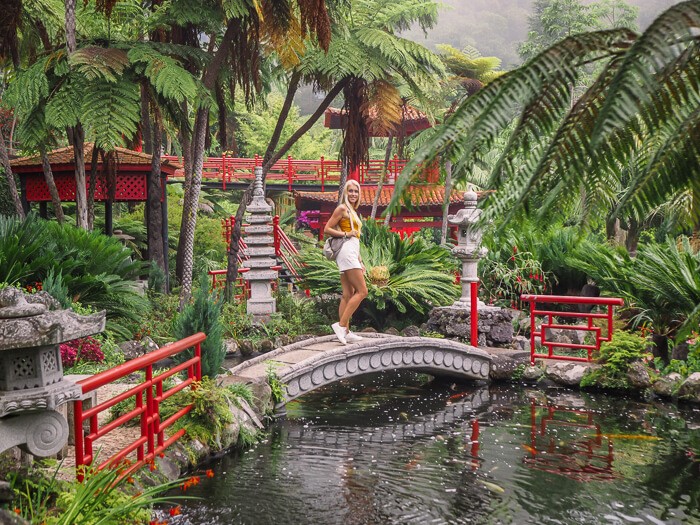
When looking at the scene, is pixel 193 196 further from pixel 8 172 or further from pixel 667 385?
pixel 667 385

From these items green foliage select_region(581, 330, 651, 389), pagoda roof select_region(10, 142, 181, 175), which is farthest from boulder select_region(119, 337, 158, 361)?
green foliage select_region(581, 330, 651, 389)

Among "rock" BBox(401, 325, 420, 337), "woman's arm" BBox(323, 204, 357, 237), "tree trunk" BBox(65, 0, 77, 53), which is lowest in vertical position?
"rock" BBox(401, 325, 420, 337)

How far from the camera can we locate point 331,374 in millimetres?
9562

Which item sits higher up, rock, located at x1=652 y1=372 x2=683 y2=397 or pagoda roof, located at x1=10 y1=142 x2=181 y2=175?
pagoda roof, located at x1=10 y1=142 x2=181 y2=175

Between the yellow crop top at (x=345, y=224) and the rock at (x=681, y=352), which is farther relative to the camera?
the rock at (x=681, y=352)

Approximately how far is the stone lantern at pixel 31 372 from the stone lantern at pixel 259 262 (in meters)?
9.66

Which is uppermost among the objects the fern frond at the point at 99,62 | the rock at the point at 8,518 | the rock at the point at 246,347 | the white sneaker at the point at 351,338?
the fern frond at the point at 99,62

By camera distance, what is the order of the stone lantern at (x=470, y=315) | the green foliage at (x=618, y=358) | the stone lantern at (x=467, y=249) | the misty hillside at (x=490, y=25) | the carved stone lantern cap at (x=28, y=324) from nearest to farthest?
the carved stone lantern cap at (x=28, y=324) → the green foliage at (x=618, y=358) → the stone lantern at (x=467, y=249) → the stone lantern at (x=470, y=315) → the misty hillside at (x=490, y=25)

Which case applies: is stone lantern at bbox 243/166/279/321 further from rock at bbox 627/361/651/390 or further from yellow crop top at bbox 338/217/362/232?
rock at bbox 627/361/651/390

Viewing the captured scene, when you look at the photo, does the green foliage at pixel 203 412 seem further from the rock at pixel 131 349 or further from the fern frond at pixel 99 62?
the fern frond at pixel 99 62

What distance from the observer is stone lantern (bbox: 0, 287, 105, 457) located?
426 cm

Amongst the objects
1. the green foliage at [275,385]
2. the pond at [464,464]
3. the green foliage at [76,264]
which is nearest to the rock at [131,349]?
the green foliage at [76,264]

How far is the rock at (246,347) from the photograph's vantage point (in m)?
13.1

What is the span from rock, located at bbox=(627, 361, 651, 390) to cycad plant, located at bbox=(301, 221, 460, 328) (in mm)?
4231
